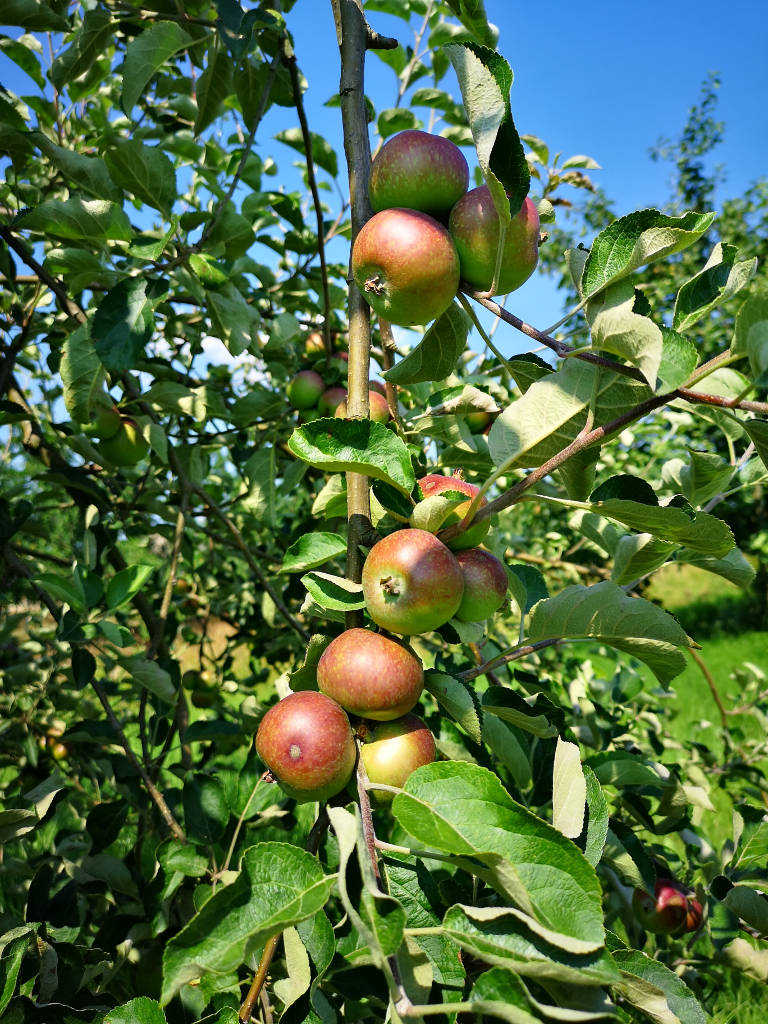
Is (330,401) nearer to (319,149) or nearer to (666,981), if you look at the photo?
(319,149)

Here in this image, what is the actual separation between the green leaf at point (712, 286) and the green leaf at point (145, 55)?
49.6 inches

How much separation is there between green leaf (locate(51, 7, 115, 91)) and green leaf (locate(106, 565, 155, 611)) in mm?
1243

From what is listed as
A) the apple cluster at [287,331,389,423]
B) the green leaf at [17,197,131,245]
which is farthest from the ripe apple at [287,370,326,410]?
the green leaf at [17,197,131,245]

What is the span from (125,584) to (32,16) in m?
1.46

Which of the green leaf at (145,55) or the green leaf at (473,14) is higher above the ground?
the green leaf at (145,55)

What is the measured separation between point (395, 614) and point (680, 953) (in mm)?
1950

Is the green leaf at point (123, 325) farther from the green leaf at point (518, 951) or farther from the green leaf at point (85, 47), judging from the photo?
the green leaf at point (518, 951)

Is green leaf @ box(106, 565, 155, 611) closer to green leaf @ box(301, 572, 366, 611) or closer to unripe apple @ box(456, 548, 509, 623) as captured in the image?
green leaf @ box(301, 572, 366, 611)

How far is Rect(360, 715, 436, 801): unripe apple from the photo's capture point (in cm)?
80

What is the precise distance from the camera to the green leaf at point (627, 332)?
0.63 meters

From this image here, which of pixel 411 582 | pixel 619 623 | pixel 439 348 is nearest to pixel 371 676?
pixel 411 582

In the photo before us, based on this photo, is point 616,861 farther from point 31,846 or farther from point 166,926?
point 31,846

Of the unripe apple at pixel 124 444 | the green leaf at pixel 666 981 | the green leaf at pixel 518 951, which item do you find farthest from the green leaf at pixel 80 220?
the green leaf at pixel 666 981

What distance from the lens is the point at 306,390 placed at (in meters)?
1.75
